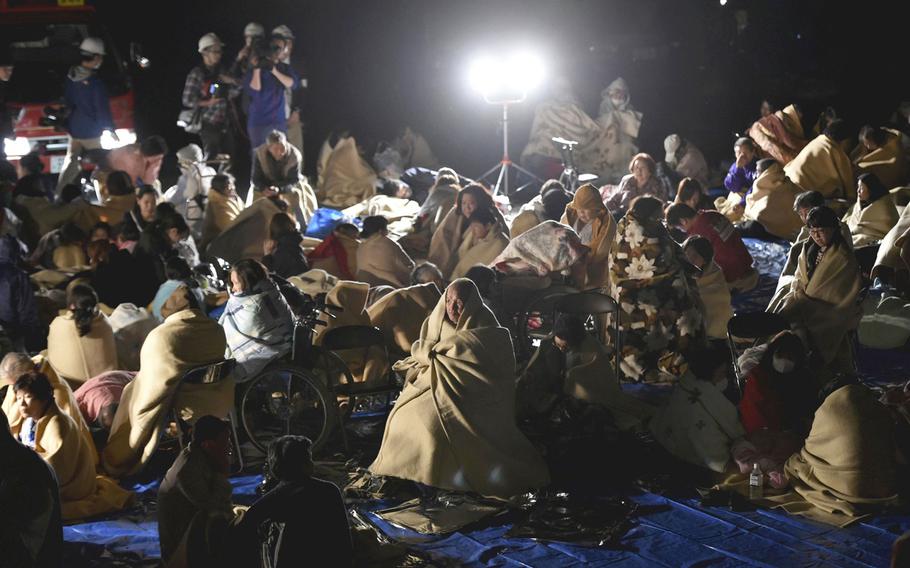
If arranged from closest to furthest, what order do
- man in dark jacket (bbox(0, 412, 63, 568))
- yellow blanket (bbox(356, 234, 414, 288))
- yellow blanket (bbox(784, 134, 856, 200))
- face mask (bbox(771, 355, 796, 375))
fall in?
man in dark jacket (bbox(0, 412, 63, 568)) → face mask (bbox(771, 355, 796, 375)) → yellow blanket (bbox(356, 234, 414, 288)) → yellow blanket (bbox(784, 134, 856, 200))

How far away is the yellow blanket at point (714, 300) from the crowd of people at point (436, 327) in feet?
0.05

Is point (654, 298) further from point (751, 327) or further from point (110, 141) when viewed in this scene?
point (110, 141)

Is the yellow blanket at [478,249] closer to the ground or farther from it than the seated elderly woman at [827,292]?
farther from it

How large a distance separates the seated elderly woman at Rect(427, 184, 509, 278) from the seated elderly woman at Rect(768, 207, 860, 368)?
253 centimetres

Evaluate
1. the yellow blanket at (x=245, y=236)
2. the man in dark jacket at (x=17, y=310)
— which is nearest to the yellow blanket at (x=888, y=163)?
the yellow blanket at (x=245, y=236)

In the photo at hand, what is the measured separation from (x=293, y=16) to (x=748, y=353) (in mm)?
10764

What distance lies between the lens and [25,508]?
4199 mm

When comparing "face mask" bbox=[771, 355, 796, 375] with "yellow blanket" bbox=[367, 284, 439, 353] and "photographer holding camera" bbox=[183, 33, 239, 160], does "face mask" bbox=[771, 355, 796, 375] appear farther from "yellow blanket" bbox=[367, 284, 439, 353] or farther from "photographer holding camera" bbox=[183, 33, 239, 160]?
"photographer holding camera" bbox=[183, 33, 239, 160]

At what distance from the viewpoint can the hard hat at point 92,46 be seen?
43.3ft

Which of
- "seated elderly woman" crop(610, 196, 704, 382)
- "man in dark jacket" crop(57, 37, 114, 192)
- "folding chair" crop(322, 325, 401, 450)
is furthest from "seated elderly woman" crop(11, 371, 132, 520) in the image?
"man in dark jacket" crop(57, 37, 114, 192)

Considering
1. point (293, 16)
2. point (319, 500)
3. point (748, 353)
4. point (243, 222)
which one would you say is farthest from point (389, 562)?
point (293, 16)

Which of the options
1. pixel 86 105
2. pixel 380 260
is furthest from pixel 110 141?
pixel 380 260

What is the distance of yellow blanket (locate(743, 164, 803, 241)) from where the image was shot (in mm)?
11016

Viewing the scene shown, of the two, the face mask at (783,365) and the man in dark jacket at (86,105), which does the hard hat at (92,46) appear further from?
the face mask at (783,365)
